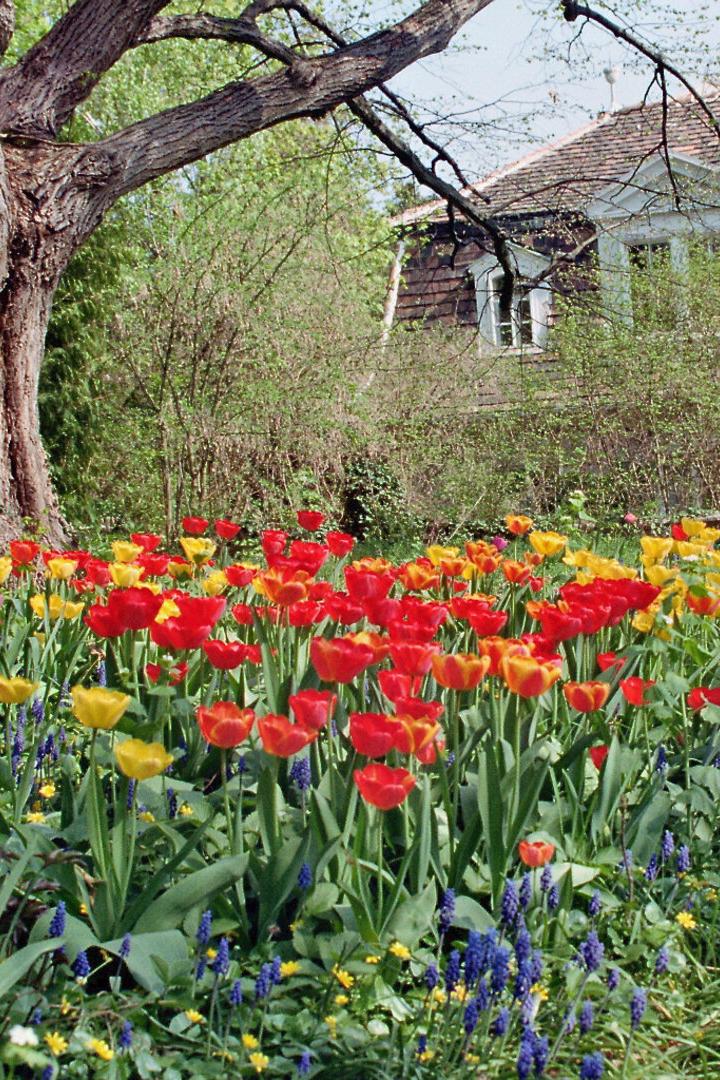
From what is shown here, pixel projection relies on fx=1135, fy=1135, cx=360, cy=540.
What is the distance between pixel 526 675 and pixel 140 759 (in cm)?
66

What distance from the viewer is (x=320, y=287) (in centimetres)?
1052

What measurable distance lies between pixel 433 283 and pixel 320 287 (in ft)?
24.2

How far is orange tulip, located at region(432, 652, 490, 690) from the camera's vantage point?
6.36 feet

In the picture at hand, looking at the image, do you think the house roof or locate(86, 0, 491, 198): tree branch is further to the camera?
the house roof

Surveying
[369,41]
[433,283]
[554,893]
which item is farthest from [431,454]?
[554,893]

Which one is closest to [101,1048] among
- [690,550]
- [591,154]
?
[690,550]

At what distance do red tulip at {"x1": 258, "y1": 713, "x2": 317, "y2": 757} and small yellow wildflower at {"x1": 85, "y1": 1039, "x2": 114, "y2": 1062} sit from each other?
46 centimetres

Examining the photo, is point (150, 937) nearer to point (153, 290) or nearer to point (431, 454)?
point (153, 290)

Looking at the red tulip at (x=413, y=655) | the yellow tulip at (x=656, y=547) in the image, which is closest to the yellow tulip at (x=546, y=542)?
the yellow tulip at (x=656, y=547)

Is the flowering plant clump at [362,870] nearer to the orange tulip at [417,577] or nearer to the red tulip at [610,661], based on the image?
the red tulip at [610,661]

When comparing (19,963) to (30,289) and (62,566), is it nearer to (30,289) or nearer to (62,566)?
(62,566)

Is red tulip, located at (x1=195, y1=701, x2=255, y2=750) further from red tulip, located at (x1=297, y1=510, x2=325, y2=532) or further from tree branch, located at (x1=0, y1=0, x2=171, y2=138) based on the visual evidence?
tree branch, located at (x1=0, y1=0, x2=171, y2=138)

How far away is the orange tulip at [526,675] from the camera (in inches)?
74.8

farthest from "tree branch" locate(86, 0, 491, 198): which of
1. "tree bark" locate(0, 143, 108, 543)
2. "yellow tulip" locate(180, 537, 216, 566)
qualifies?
"yellow tulip" locate(180, 537, 216, 566)
